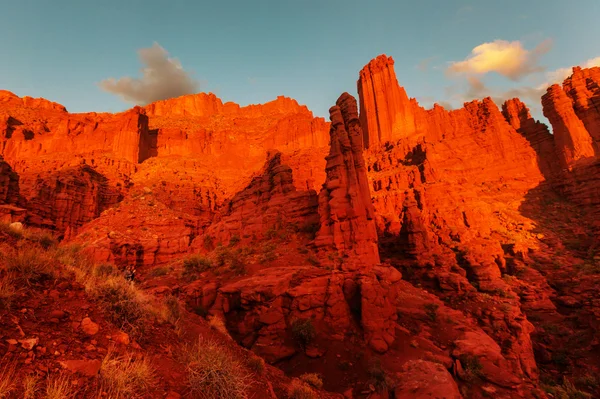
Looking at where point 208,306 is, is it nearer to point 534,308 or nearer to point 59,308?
point 59,308

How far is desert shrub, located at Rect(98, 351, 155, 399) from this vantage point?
11.7ft

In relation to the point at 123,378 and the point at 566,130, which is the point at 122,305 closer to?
the point at 123,378

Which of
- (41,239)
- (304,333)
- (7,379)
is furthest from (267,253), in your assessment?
(7,379)

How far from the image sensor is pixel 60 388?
3049 millimetres

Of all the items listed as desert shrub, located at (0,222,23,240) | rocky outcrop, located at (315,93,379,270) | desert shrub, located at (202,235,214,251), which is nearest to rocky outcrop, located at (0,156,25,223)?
desert shrub, located at (202,235,214,251)

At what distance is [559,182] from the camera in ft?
188

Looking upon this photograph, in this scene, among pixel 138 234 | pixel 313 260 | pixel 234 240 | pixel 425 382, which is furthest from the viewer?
pixel 138 234

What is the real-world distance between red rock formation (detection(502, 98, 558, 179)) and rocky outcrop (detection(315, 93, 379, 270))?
60569mm

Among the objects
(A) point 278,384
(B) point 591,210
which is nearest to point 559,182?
(B) point 591,210

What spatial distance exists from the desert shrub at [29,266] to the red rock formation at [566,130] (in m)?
75.8

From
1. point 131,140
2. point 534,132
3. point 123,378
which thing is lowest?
point 123,378

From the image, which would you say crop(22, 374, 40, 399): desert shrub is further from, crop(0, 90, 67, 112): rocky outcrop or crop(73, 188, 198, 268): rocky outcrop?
crop(0, 90, 67, 112): rocky outcrop

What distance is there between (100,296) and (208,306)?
12356 mm

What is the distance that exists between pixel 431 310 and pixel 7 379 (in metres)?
21.6
